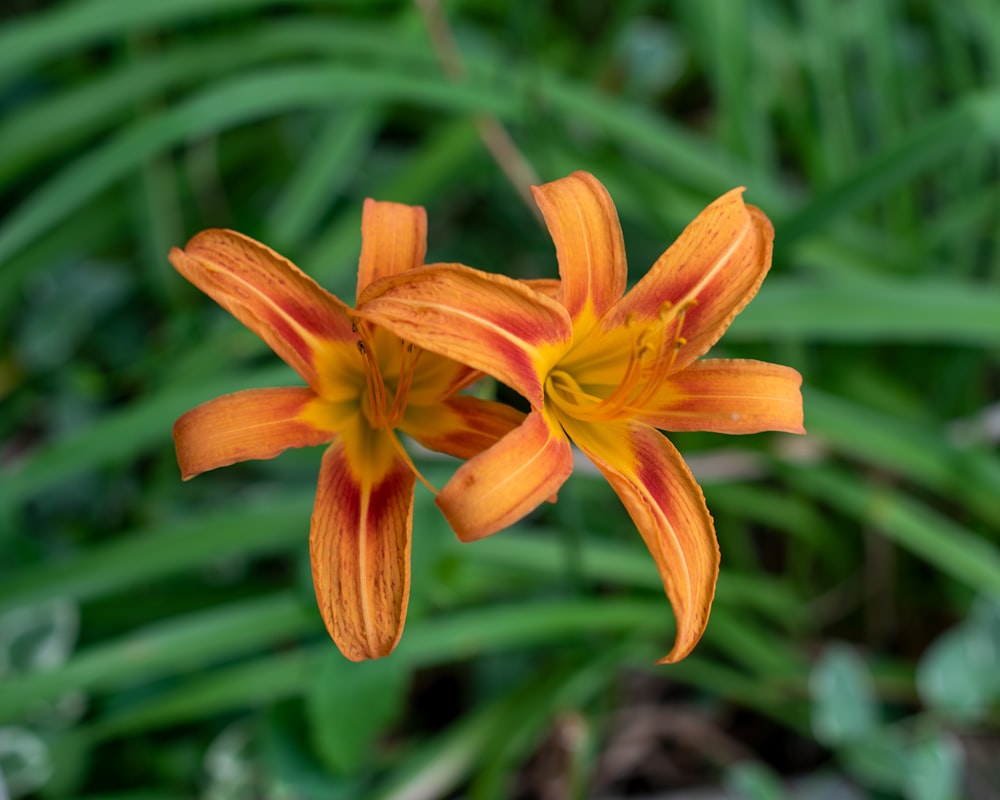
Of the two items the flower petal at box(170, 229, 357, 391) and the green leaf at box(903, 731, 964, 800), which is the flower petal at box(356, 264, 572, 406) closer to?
the flower petal at box(170, 229, 357, 391)

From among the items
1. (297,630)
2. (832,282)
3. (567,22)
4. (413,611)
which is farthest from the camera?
(567,22)

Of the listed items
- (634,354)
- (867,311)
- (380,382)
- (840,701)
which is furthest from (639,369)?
(840,701)

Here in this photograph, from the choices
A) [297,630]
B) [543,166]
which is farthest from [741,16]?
[297,630]

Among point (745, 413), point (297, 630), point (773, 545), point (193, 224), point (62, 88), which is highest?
point (62, 88)

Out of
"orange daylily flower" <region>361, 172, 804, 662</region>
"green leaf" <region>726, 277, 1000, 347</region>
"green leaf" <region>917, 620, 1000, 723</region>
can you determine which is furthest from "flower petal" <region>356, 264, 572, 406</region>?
"green leaf" <region>917, 620, 1000, 723</region>

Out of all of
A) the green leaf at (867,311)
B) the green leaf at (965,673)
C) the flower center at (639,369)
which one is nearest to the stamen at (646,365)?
the flower center at (639,369)

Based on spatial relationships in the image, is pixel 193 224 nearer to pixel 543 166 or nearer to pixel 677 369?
pixel 543 166
